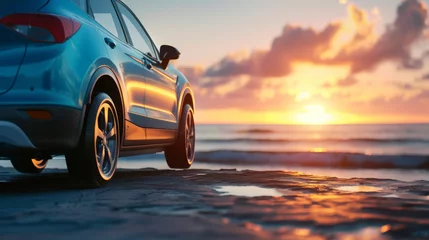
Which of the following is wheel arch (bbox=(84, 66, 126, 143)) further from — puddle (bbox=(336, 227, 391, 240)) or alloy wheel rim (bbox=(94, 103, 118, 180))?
puddle (bbox=(336, 227, 391, 240))

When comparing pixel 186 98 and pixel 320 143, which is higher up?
pixel 320 143

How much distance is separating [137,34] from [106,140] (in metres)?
1.81

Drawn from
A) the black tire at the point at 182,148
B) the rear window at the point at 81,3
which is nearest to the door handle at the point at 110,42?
the rear window at the point at 81,3

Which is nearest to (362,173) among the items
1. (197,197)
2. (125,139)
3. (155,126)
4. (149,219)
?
(155,126)

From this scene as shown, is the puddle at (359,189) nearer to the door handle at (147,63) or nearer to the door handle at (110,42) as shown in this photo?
the door handle at (110,42)

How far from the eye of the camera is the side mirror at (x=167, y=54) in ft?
23.6

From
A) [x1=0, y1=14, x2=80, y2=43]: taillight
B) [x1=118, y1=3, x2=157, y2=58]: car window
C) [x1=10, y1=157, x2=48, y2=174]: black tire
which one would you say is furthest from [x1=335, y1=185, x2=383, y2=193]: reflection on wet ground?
[x1=10, y1=157, x2=48, y2=174]: black tire

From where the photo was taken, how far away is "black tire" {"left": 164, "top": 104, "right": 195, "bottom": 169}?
313 inches

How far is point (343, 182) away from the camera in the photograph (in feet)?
19.1

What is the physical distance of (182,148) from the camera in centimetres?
798

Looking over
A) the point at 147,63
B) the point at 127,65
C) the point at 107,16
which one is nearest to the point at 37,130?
the point at 127,65

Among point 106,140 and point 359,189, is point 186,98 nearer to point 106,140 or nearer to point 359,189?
point 106,140

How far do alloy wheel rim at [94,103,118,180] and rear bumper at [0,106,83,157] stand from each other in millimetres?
371

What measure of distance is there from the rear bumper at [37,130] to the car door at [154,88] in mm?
1659
